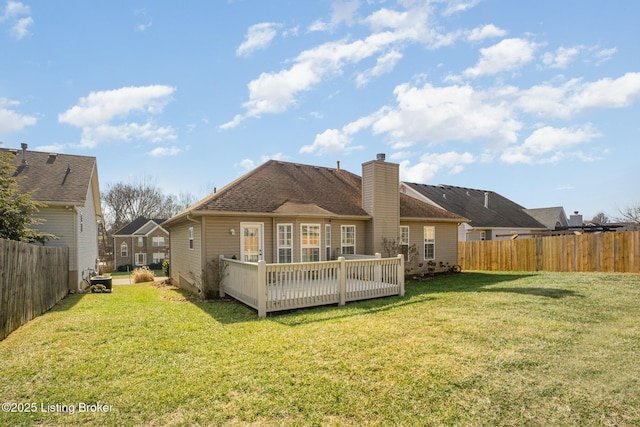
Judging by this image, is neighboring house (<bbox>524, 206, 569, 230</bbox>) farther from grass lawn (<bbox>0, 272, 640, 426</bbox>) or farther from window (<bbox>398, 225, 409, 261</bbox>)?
grass lawn (<bbox>0, 272, 640, 426</bbox>)

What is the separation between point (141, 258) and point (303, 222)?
1432 inches

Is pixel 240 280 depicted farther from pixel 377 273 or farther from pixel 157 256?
pixel 157 256

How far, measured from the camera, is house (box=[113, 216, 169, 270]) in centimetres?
4003

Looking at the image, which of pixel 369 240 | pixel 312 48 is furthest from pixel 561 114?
pixel 312 48

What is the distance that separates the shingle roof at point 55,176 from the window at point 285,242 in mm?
7872

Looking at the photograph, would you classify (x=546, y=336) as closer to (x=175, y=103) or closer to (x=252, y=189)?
(x=252, y=189)

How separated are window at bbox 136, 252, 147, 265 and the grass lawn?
36519 mm

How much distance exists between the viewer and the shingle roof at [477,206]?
85.3 feet

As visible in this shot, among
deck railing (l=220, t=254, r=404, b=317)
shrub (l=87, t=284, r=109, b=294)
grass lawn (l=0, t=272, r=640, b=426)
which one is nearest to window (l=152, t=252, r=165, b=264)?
shrub (l=87, t=284, r=109, b=294)

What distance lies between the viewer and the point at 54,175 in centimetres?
1398

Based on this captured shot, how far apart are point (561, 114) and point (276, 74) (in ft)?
37.0

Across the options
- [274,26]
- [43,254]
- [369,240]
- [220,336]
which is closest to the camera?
[220,336]

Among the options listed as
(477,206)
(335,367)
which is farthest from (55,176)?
(477,206)

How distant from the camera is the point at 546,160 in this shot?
1919 centimetres
